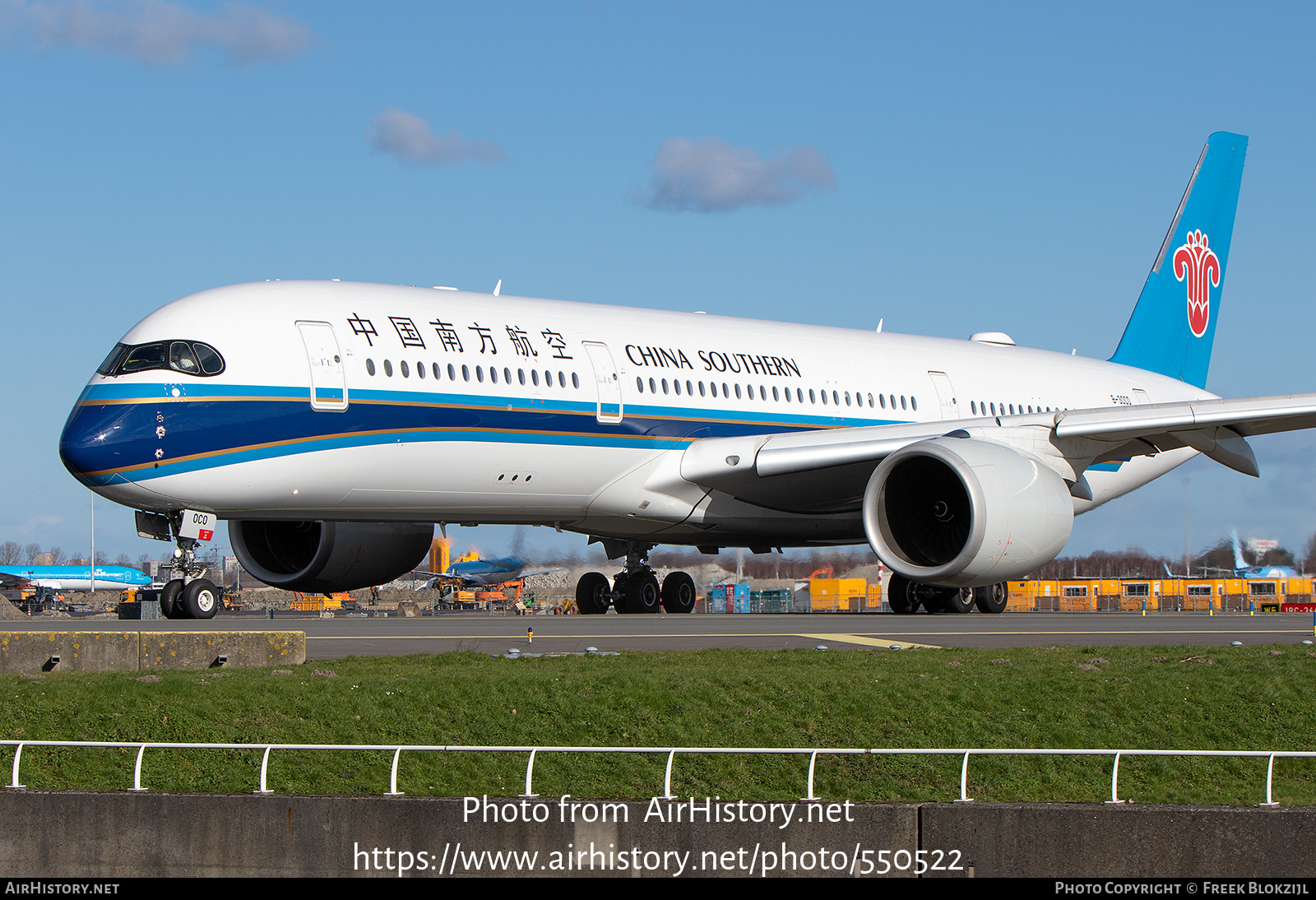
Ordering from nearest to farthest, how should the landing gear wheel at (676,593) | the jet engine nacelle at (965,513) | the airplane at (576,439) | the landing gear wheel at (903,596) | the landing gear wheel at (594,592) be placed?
the airplane at (576,439) → the jet engine nacelle at (965,513) → the landing gear wheel at (903,596) → the landing gear wheel at (594,592) → the landing gear wheel at (676,593)

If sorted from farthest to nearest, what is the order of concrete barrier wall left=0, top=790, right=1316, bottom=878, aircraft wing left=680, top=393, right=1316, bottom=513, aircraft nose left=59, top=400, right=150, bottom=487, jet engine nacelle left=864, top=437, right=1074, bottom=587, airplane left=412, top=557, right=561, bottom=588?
1. airplane left=412, top=557, right=561, bottom=588
2. aircraft wing left=680, top=393, right=1316, bottom=513
3. jet engine nacelle left=864, top=437, right=1074, bottom=587
4. aircraft nose left=59, top=400, right=150, bottom=487
5. concrete barrier wall left=0, top=790, right=1316, bottom=878

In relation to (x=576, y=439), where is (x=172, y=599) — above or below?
below

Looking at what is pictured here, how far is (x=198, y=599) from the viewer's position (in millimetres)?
16750

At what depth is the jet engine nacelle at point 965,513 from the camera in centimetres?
1730

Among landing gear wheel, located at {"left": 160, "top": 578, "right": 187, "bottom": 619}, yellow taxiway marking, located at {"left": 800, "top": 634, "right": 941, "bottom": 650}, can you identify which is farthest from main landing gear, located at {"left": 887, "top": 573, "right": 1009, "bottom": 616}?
landing gear wheel, located at {"left": 160, "top": 578, "right": 187, "bottom": 619}

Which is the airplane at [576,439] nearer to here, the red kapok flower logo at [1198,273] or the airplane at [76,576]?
the red kapok flower logo at [1198,273]

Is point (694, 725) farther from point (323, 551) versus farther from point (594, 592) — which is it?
point (594, 592)

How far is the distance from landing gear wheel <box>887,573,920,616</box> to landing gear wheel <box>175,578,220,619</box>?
407 inches

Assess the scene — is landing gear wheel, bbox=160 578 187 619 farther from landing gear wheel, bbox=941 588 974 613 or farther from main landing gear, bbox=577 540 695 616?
landing gear wheel, bbox=941 588 974 613

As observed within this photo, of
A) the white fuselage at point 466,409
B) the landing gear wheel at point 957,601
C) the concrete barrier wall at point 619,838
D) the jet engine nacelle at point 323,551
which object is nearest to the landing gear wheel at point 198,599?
the white fuselage at point 466,409

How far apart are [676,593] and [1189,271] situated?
13.5 m

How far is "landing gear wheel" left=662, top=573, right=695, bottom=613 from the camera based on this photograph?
2452 cm

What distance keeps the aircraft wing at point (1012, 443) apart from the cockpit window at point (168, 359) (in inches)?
270

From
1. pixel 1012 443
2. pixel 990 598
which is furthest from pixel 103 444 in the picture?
pixel 990 598
